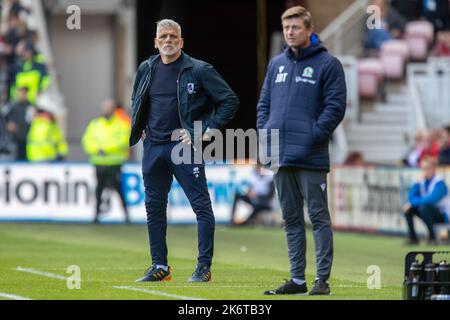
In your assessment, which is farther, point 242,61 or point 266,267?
point 242,61

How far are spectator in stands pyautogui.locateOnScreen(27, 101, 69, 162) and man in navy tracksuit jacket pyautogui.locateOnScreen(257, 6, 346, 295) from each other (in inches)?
632

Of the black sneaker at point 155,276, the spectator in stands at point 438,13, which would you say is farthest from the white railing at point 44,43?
the black sneaker at point 155,276

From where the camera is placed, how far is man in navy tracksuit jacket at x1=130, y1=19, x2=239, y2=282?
13156mm

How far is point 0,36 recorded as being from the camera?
3247cm

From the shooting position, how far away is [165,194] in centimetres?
1332

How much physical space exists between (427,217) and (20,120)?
35.0 ft

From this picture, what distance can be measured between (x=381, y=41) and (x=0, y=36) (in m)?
8.64

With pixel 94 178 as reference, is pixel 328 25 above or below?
above

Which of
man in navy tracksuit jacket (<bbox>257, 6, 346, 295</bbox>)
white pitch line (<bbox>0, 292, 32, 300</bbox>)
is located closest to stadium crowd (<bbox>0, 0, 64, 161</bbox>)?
white pitch line (<bbox>0, 292, 32, 300</bbox>)

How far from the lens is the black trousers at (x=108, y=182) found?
26141 mm

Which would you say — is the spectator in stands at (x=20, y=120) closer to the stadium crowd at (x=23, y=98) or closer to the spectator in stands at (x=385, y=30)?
the stadium crowd at (x=23, y=98)
